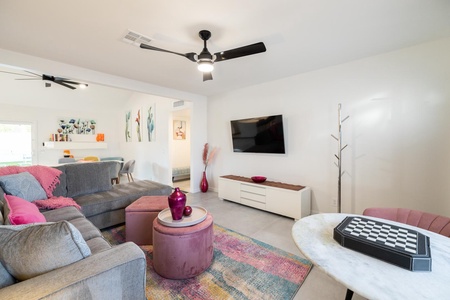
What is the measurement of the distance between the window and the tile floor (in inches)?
215

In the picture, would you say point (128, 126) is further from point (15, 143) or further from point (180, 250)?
point (180, 250)

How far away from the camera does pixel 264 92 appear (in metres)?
3.90

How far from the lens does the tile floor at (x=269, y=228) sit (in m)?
1.65

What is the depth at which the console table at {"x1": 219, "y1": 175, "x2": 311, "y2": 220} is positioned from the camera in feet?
10.1

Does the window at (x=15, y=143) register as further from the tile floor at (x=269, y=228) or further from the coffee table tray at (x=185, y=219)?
the coffee table tray at (x=185, y=219)

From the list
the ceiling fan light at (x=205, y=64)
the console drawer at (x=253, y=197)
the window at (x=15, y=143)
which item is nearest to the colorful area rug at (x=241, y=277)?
the console drawer at (x=253, y=197)

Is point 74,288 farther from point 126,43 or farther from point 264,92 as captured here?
point 264,92

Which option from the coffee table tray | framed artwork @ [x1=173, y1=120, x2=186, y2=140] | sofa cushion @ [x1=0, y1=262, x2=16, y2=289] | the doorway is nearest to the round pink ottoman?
the coffee table tray

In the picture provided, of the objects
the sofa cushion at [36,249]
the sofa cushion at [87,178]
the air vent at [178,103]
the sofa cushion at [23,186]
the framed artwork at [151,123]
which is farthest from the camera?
the framed artwork at [151,123]

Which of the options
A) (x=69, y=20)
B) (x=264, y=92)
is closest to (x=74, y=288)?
(x=69, y=20)

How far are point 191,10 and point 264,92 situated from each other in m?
2.35

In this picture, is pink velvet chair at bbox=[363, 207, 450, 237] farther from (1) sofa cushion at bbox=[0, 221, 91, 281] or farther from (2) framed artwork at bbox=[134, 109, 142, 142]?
(2) framed artwork at bbox=[134, 109, 142, 142]

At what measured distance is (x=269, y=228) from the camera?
2.85m

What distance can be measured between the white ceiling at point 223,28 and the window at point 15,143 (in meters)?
4.60
